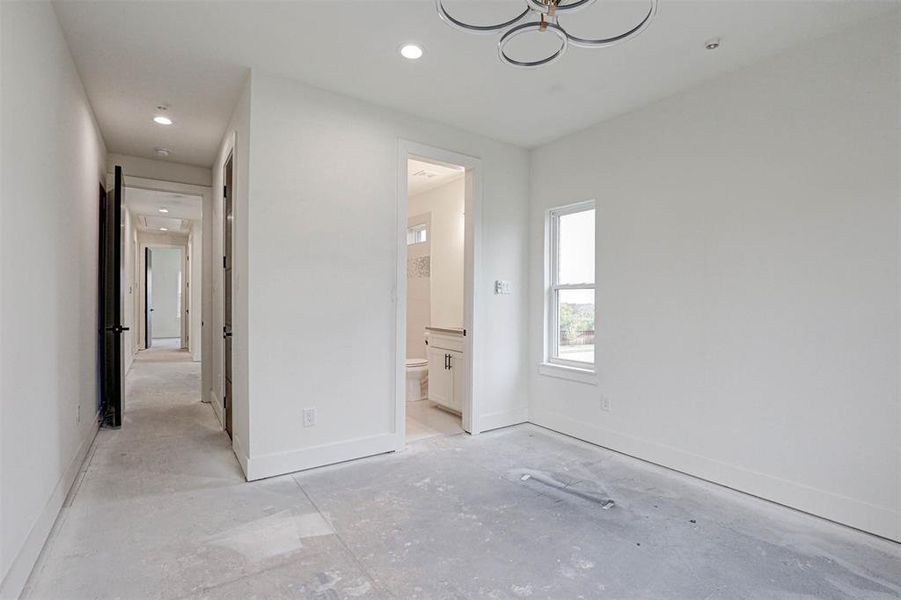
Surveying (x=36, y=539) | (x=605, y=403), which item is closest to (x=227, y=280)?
(x=36, y=539)

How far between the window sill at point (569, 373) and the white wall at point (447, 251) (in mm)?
1330

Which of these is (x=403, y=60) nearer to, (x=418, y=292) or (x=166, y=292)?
(x=418, y=292)

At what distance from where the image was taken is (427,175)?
17.2 feet

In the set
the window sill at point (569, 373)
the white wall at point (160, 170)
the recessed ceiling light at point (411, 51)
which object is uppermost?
the recessed ceiling light at point (411, 51)

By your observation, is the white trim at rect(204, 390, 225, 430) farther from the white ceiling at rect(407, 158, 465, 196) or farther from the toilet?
the white ceiling at rect(407, 158, 465, 196)

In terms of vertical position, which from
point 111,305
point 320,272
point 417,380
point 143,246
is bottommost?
point 417,380

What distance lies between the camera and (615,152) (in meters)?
3.65

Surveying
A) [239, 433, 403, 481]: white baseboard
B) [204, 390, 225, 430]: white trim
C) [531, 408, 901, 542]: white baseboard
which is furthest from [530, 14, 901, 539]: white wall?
[204, 390, 225, 430]: white trim

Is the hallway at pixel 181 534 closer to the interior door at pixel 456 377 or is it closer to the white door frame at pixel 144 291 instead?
the interior door at pixel 456 377

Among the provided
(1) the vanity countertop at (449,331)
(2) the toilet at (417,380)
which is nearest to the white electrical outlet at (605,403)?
(1) the vanity countertop at (449,331)

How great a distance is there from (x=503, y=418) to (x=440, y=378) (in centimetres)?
87

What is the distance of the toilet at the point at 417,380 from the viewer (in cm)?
527

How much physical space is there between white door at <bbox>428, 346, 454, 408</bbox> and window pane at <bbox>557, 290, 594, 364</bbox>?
1132 mm

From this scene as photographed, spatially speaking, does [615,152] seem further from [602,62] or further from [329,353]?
[329,353]
